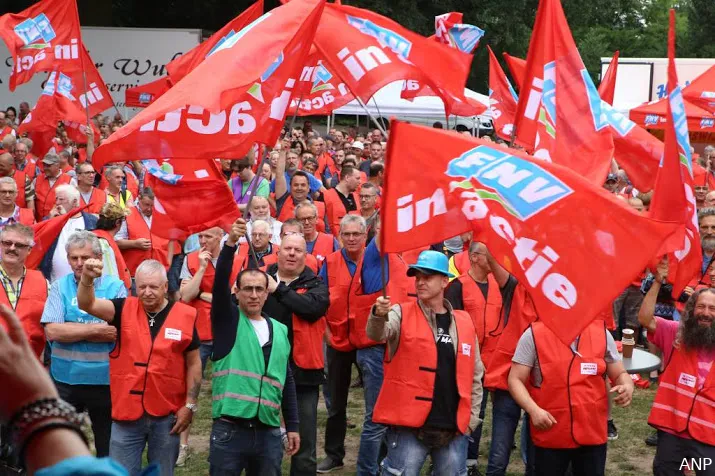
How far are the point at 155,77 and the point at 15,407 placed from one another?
24322 millimetres

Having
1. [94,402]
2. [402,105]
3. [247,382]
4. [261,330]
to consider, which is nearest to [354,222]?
[261,330]

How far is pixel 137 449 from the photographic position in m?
6.62

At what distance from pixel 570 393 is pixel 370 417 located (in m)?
1.78

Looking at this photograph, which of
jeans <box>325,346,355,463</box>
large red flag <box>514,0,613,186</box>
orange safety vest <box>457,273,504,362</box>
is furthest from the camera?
jeans <box>325,346,355,463</box>

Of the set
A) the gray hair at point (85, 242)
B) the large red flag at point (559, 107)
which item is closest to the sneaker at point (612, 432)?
the large red flag at point (559, 107)

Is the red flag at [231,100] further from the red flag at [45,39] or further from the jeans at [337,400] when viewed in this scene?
the red flag at [45,39]

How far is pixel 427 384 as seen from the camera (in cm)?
641

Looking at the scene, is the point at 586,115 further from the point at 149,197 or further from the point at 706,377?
the point at 149,197

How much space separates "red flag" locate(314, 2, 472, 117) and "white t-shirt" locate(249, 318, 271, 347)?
1.86 meters

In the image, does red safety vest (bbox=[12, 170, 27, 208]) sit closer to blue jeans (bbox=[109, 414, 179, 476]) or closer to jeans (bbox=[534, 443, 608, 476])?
blue jeans (bbox=[109, 414, 179, 476])

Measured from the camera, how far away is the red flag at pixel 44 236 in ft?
27.8

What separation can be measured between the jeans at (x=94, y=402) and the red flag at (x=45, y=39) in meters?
6.78

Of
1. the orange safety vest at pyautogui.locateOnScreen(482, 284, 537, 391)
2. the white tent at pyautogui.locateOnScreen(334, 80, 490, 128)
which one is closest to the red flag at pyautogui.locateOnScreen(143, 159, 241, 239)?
the orange safety vest at pyautogui.locateOnScreen(482, 284, 537, 391)

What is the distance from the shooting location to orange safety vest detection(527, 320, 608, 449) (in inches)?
253
